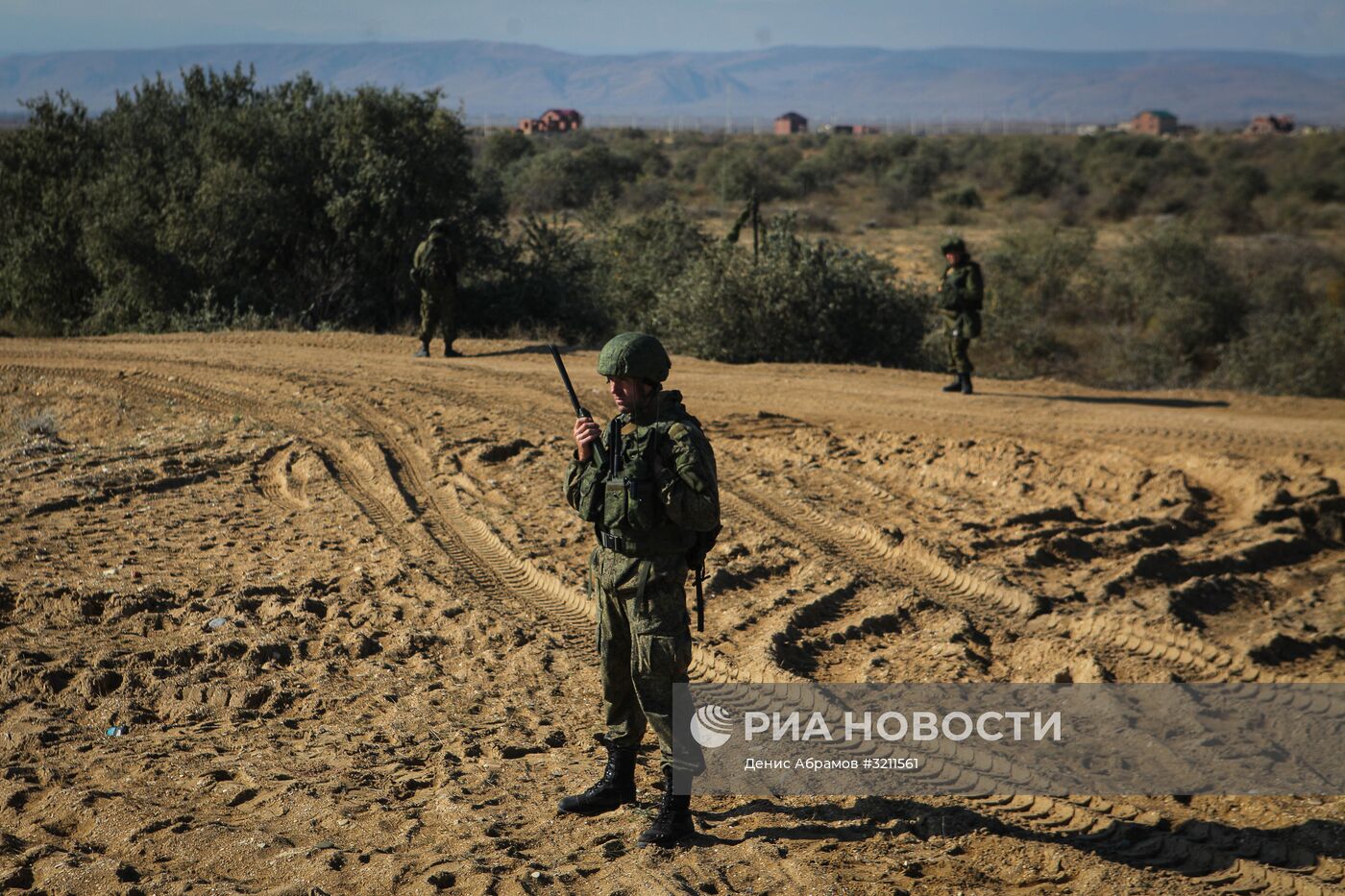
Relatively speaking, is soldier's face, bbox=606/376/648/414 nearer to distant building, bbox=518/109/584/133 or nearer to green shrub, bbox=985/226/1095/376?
green shrub, bbox=985/226/1095/376

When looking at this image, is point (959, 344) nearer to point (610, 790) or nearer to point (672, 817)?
point (610, 790)

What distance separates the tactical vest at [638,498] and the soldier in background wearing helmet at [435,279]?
9.61 m

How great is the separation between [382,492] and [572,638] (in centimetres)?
329

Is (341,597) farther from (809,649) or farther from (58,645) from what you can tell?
(809,649)

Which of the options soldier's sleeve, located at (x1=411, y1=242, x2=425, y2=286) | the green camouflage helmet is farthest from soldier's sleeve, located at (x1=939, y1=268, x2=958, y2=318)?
the green camouflage helmet

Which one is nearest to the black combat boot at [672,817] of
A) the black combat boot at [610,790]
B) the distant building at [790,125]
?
the black combat boot at [610,790]

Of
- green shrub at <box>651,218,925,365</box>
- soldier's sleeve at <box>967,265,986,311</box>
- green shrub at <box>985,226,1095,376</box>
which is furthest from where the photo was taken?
green shrub at <box>985,226,1095,376</box>

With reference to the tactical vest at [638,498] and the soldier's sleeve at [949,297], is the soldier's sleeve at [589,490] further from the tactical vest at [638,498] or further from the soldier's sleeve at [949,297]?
the soldier's sleeve at [949,297]

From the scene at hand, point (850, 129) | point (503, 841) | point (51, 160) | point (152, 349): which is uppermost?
point (850, 129)

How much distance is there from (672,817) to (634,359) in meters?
1.83

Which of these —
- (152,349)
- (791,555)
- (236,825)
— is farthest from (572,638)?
(152,349)

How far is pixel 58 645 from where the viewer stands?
6.56m

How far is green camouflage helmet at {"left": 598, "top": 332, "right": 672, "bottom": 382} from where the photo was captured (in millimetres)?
4523

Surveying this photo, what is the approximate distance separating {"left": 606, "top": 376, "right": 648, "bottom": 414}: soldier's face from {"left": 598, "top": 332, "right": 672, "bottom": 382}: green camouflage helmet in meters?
0.04
